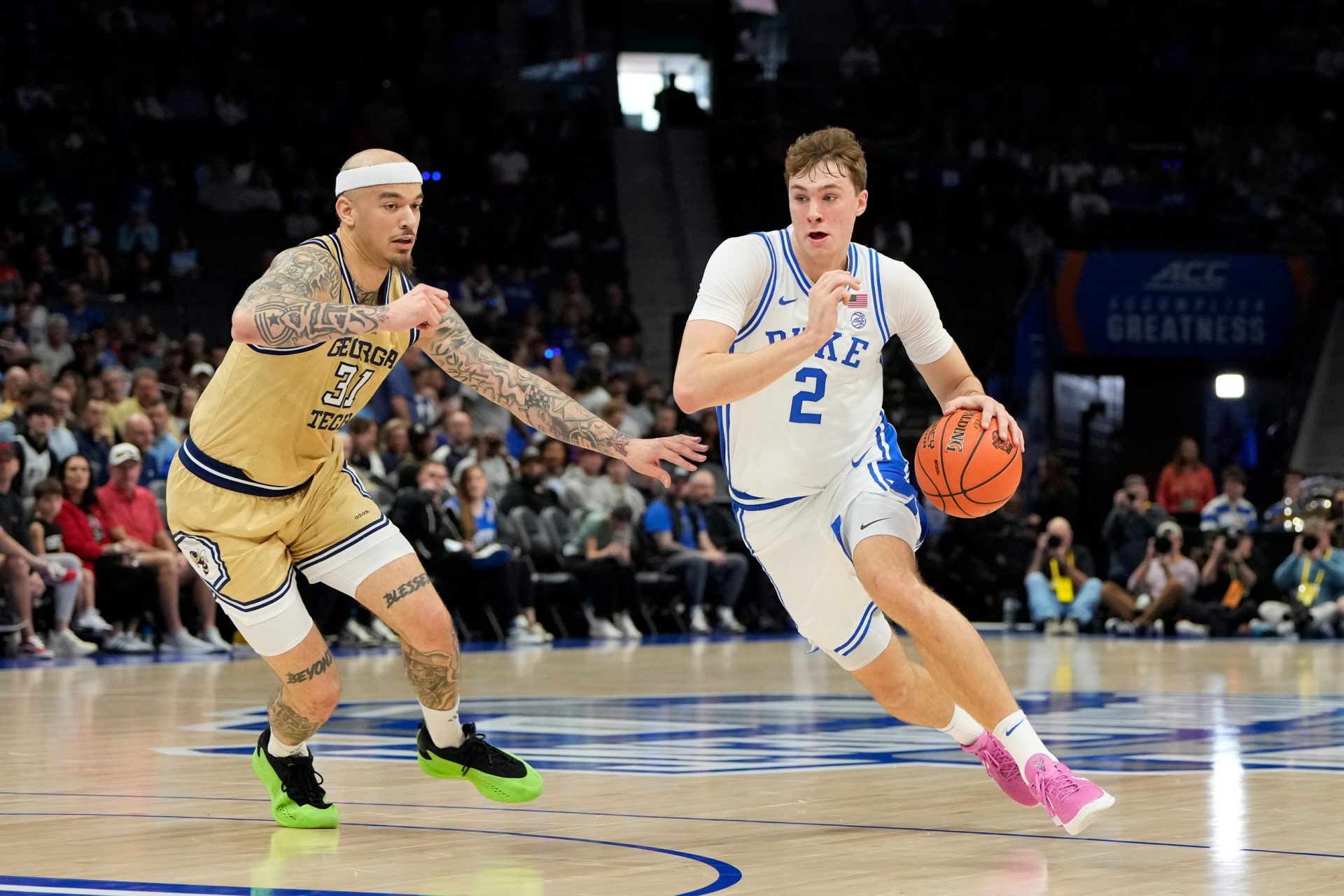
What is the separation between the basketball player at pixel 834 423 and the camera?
5.83 metres

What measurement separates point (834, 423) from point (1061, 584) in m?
14.1

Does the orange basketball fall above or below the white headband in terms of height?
below

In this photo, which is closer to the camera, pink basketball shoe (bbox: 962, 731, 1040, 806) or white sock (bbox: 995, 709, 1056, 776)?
white sock (bbox: 995, 709, 1056, 776)

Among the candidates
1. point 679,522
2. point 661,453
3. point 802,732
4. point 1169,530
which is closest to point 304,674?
point 661,453

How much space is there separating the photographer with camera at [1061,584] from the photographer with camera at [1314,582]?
1827 millimetres

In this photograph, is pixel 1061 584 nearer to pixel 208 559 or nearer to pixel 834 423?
pixel 834 423

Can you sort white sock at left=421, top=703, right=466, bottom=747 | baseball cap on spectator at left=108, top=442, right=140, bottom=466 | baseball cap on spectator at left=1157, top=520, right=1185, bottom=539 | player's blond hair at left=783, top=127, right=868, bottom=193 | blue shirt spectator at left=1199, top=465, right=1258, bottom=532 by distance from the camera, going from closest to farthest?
1. player's blond hair at left=783, top=127, right=868, bottom=193
2. white sock at left=421, top=703, right=466, bottom=747
3. baseball cap on spectator at left=108, top=442, right=140, bottom=466
4. baseball cap on spectator at left=1157, top=520, right=1185, bottom=539
5. blue shirt spectator at left=1199, top=465, right=1258, bottom=532

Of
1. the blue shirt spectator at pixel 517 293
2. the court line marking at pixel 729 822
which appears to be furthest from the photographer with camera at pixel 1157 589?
the court line marking at pixel 729 822

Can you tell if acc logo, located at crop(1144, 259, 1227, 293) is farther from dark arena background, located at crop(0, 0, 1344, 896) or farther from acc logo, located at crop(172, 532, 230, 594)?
acc logo, located at crop(172, 532, 230, 594)

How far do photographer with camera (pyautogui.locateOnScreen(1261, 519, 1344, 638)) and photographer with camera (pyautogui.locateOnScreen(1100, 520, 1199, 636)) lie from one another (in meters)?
0.91

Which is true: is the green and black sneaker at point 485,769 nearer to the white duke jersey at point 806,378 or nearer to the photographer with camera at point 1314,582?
the white duke jersey at point 806,378

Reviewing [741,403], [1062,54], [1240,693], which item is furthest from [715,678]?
[1062,54]

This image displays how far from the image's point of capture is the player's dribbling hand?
5305 millimetres

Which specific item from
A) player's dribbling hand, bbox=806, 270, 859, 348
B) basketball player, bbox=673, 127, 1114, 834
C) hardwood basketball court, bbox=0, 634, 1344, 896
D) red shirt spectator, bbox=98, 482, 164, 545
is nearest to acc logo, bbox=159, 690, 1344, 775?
hardwood basketball court, bbox=0, 634, 1344, 896
